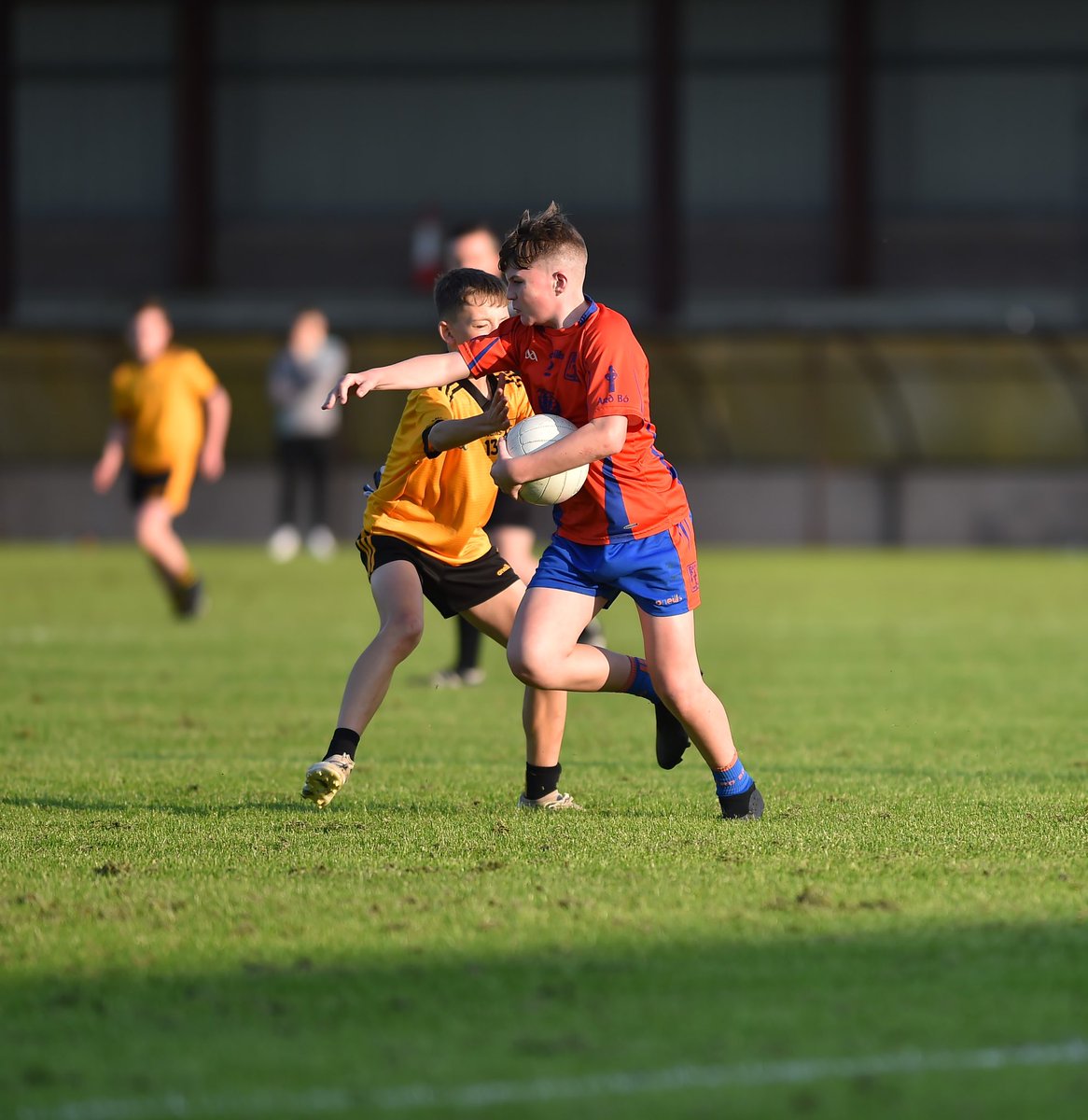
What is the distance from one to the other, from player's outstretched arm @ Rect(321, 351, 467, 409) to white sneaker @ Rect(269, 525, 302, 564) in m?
14.7

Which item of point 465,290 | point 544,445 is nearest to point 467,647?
point 465,290

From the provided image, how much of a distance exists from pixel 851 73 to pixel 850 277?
336 cm

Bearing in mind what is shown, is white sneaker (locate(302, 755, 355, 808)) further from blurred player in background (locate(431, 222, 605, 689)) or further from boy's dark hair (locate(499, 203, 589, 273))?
boy's dark hair (locate(499, 203, 589, 273))

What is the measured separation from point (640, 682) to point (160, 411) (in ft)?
25.8

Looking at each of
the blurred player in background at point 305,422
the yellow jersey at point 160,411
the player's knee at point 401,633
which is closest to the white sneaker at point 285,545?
the blurred player in background at point 305,422

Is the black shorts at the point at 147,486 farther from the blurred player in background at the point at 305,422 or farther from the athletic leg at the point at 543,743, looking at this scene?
the athletic leg at the point at 543,743

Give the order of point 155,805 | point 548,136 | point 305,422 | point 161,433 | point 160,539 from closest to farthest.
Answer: point 155,805 < point 160,539 < point 161,433 < point 305,422 < point 548,136

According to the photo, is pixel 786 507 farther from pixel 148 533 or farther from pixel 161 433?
pixel 148 533

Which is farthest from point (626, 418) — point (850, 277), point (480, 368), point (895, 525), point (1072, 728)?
point (850, 277)

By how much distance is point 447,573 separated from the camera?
252 inches

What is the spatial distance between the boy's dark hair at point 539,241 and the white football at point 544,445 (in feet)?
1.41

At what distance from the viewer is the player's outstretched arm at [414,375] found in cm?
553

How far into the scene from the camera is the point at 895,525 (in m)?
22.1

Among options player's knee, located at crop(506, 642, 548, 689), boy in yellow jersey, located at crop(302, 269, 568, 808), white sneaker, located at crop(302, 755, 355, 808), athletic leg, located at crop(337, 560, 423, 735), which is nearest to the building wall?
boy in yellow jersey, located at crop(302, 269, 568, 808)
